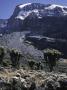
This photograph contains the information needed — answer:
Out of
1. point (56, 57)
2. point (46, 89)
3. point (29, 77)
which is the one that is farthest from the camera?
point (56, 57)

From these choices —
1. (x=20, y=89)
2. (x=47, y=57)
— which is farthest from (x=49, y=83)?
(x=47, y=57)

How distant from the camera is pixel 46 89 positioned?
44.0 meters

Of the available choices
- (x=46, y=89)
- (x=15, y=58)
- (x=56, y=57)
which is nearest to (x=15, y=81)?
(x=46, y=89)

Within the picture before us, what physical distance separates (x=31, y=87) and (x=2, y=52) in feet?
178

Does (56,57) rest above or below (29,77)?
below

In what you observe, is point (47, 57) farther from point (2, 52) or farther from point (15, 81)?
point (15, 81)

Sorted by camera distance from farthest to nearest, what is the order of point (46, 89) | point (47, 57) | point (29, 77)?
point (47, 57) → point (29, 77) → point (46, 89)

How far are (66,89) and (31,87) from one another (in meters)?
4.92

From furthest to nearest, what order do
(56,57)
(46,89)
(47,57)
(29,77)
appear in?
(47,57)
(56,57)
(29,77)
(46,89)

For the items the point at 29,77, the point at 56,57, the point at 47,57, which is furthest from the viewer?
the point at 47,57

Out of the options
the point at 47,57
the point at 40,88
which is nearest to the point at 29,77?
the point at 40,88

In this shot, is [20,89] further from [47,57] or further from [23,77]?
[47,57]

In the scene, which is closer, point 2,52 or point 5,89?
point 5,89

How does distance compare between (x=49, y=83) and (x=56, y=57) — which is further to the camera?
(x=56, y=57)
